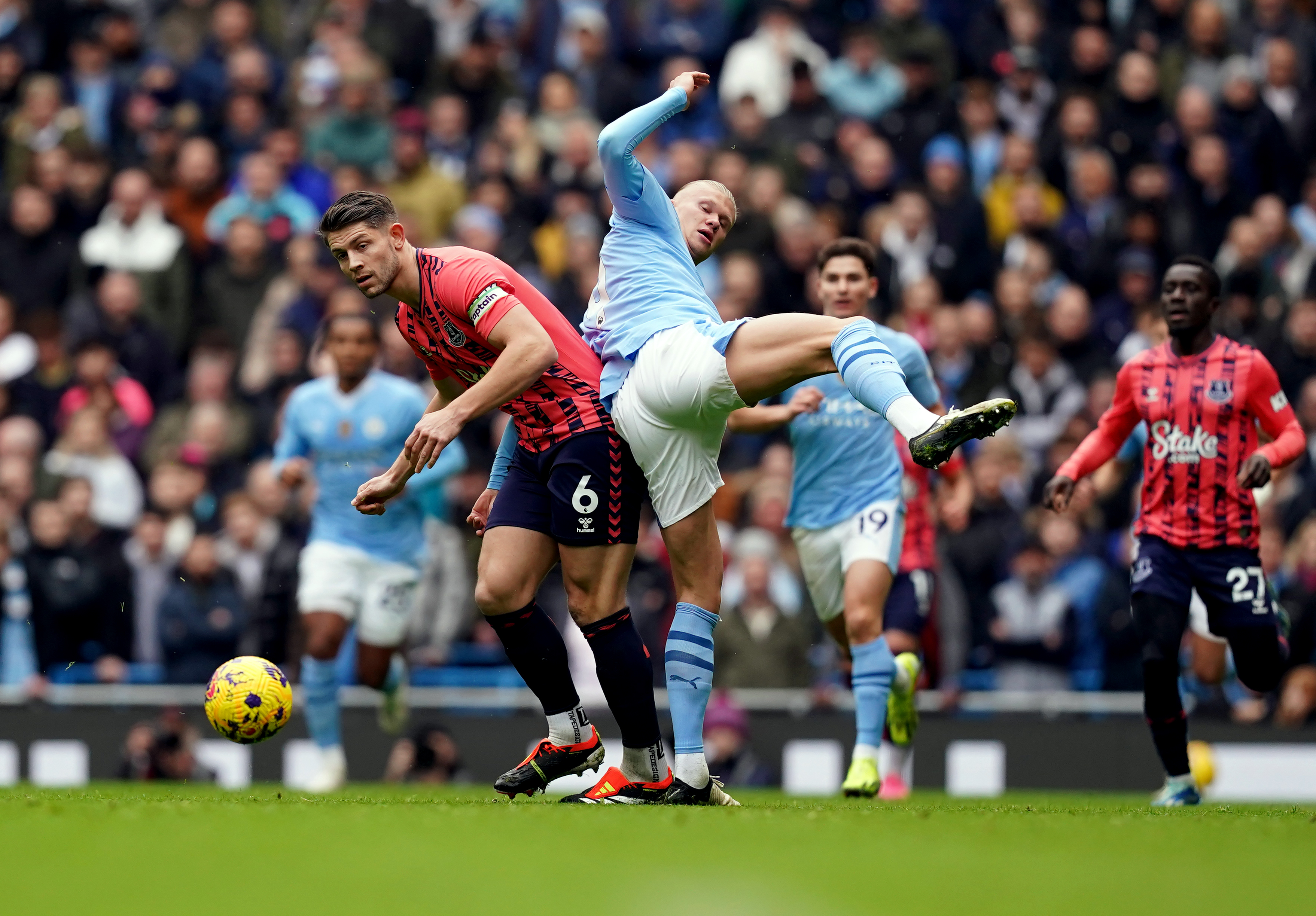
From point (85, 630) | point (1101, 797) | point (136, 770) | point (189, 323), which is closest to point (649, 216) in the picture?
point (1101, 797)

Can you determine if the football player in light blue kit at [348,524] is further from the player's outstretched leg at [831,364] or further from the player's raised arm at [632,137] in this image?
the player's outstretched leg at [831,364]

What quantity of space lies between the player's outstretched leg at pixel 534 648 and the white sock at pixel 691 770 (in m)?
0.48

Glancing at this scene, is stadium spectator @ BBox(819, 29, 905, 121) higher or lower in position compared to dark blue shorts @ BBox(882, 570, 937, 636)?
higher


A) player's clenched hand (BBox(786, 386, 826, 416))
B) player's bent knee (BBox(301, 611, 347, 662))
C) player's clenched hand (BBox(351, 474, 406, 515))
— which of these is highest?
player's clenched hand (BBox(786, 386, 826, 416))

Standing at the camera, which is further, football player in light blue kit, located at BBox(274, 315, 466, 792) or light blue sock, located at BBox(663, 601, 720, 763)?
football player in light blue kit, located at BBox(274, 315, 466, 792)

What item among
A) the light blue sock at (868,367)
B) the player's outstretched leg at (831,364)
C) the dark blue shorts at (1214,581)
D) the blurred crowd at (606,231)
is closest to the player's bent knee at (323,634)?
the blurred crowd at (606,231)

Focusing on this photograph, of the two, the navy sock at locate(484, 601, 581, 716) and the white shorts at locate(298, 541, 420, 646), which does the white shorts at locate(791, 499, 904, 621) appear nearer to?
the navy sock at locate(484, 601, 581, 716)

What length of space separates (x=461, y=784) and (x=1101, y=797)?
13.5ft

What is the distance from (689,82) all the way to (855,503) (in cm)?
298

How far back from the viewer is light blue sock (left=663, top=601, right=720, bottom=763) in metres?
7.22

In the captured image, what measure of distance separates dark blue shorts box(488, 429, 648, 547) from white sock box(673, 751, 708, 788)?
857mm

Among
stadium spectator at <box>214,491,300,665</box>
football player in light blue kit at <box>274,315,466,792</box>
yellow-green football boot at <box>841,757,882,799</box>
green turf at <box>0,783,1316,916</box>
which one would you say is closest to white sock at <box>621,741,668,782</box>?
green turf at <box>0,783,1316,916</box>

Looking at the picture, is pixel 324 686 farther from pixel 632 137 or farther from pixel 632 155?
pixel 632 137

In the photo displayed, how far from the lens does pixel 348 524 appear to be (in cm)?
1116
